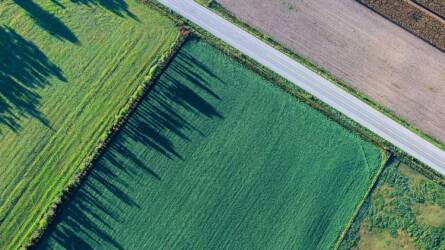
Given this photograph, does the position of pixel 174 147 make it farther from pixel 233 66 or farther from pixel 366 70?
pixel 366 70

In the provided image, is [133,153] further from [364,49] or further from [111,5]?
[364,49]

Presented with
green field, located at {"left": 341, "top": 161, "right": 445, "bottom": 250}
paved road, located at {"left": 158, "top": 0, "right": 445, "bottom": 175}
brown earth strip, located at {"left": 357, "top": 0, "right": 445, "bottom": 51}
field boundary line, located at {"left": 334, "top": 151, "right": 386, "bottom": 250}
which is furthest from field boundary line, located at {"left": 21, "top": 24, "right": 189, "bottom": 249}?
green field, located at {"left": 341, "top": 161, "right": 445, "bottom": 250}

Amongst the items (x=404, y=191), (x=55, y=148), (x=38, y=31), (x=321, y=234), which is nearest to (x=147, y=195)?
(x=55, y=148)

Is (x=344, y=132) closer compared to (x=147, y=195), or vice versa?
(x=147, y=195)

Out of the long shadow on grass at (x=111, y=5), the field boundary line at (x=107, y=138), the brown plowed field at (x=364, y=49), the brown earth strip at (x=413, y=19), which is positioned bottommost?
the field boundary line at (x=107, y=138)

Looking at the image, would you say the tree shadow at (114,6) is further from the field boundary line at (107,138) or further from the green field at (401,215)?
the green field at (401,215)

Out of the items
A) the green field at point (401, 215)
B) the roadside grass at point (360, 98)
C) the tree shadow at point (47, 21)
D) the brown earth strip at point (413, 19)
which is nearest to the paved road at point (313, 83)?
the roadside grass at point (360, 98)

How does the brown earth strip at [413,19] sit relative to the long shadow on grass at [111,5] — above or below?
above
